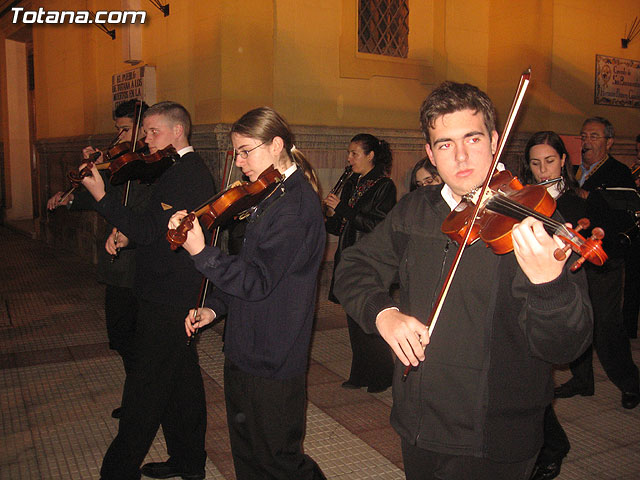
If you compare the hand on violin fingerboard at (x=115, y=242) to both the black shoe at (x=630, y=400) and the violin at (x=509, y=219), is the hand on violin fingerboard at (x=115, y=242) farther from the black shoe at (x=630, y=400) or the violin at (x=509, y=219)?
the black shoe at (x=630, y=400)

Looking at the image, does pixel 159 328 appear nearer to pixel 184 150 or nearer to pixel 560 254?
pixel 184 150

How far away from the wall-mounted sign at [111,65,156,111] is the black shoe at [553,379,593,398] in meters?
6.43

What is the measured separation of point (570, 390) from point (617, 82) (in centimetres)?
743

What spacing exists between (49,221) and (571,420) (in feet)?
35.6

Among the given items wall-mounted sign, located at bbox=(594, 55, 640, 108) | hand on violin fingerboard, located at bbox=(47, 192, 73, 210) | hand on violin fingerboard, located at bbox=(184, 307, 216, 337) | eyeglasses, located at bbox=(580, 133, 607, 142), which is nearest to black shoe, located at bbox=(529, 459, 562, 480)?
hand on violin fingerboard, located at bbox=(184, 307, 216, 337)

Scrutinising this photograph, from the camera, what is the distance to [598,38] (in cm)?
945

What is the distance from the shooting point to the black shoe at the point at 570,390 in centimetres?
425

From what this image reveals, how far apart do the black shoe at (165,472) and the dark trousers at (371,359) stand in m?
1.62

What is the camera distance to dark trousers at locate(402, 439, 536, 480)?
1.69m

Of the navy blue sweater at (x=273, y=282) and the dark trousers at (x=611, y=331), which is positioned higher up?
the navy blue sweater at (x=273, y=282)

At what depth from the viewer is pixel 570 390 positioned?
168 inches

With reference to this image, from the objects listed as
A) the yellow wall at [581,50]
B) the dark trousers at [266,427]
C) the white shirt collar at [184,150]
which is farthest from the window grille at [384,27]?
the dark trousers at [266,427]

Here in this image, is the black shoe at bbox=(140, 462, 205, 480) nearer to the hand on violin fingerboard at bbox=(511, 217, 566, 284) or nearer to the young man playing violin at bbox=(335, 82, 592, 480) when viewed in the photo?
the young man playing violin at bbox=(335, 82, 592, 480)

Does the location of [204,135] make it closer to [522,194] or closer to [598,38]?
[522,194]
